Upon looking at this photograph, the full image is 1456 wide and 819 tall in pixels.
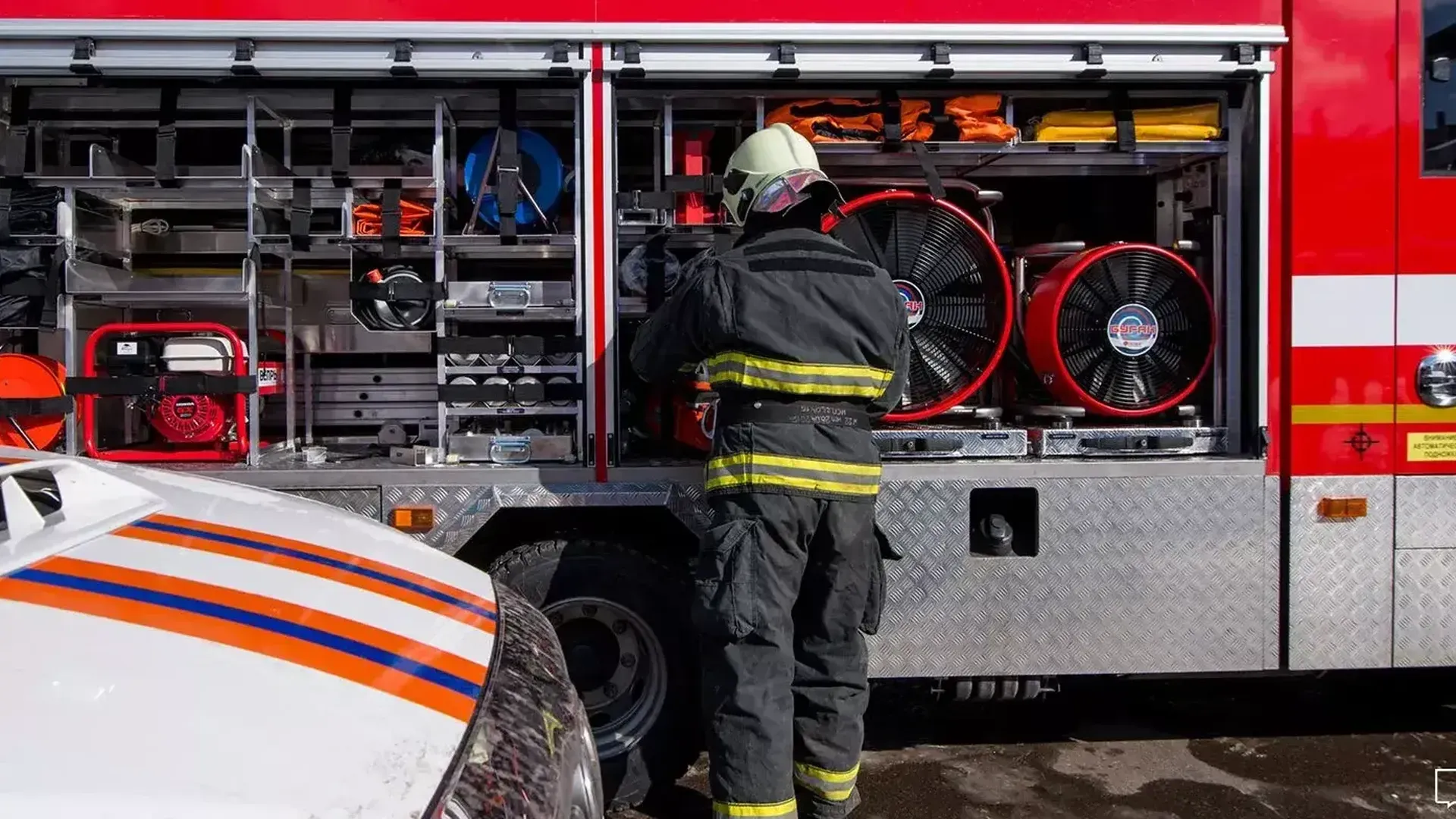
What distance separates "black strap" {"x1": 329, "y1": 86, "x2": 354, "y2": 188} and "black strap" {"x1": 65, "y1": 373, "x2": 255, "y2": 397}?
79cm

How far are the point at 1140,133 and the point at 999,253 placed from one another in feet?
2.09

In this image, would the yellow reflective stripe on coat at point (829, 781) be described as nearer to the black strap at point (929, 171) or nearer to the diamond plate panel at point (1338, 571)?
the diamond plate panel at point (1338, 571)

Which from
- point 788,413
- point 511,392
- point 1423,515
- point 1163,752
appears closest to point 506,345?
point 511,392

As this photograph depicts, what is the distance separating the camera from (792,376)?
287cm

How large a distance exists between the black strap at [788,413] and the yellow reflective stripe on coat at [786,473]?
0.36ft

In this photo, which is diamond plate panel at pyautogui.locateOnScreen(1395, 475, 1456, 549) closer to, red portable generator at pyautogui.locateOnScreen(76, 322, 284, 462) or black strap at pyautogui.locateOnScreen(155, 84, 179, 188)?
red portable generator at pyautogui.locateOnScreen(76, 322, 284, 462)

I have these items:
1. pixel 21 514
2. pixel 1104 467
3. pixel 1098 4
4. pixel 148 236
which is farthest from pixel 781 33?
pixel 148 236

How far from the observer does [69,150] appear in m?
3.96

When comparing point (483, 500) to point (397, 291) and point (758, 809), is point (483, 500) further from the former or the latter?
point (758, 809)

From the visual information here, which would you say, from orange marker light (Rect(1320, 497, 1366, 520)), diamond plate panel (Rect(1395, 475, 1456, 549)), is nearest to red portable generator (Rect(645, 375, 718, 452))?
orange marker light (Rect(1320, 497, 1366, 520))

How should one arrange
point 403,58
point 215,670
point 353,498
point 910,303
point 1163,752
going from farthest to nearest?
point 1163,752 < point 910,303 < point 353,498 < point 403,58 < point 215,670

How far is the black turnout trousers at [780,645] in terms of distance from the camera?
2818 mm

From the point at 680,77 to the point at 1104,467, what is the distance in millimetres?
1980

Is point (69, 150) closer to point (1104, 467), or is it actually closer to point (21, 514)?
point (21, 514)
